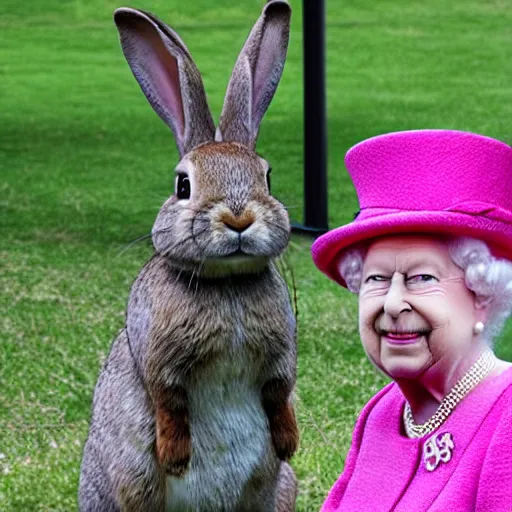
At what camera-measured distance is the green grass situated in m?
5.15

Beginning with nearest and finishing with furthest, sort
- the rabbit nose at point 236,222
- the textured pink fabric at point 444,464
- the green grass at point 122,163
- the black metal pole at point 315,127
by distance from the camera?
1. the textured pink fabric at point 444,464
2. the rabbit nose at point 236,222
3. the green grass at point 122,163
4. the black metal pole at point 315,127

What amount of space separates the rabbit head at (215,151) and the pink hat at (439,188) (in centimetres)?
29

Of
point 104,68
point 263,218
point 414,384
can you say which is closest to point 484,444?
point 414,384

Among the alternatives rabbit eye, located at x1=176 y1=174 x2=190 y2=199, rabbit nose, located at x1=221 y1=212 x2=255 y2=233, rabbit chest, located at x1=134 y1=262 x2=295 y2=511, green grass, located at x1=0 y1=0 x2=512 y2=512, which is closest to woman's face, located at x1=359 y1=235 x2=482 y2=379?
rabbit nose, located at x1=221 y1=212 x2=255 y2=233

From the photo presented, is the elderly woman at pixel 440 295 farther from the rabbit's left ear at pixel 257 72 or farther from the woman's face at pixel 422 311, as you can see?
the rabbit's left ear at pixel 257 72

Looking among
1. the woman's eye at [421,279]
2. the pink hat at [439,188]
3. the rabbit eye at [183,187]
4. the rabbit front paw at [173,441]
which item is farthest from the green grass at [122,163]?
the woman's eye at [421,279]

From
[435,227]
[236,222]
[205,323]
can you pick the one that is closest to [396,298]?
[435,227]

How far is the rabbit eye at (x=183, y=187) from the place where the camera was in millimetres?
3035

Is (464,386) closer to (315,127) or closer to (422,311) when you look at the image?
(422,311)

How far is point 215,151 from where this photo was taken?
120 inches

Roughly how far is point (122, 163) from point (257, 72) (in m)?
7.67

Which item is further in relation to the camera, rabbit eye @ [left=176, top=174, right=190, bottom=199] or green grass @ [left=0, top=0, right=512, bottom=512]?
green grass @ [left=0, top=0, right=512, bottom=512]

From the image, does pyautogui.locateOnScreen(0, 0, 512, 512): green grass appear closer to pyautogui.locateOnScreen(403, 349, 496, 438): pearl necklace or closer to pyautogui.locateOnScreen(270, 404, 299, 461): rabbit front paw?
pyautogui.locateOnScreen(270, 404, 299, 461): rabbit front paw

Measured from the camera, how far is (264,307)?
10.1ft
